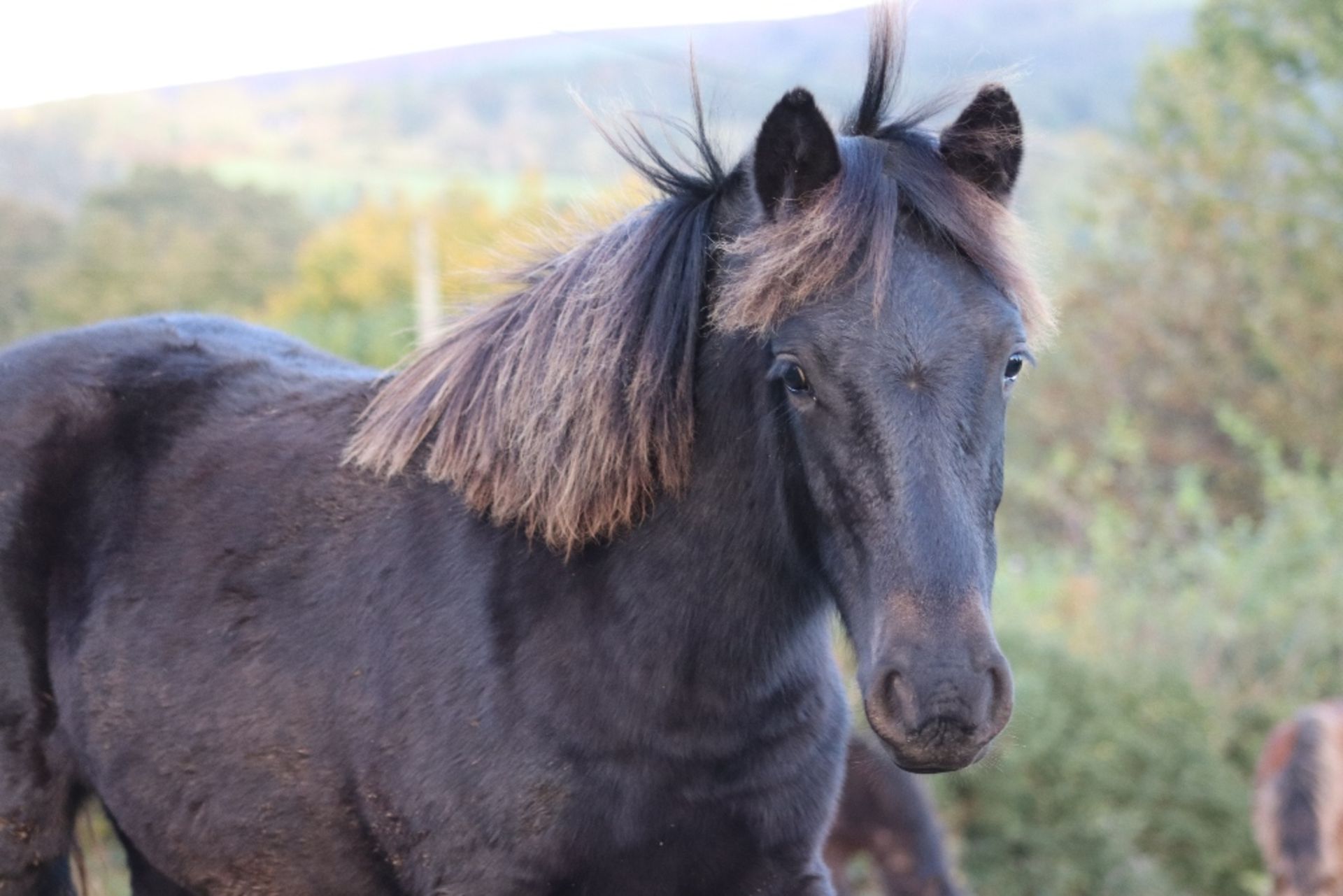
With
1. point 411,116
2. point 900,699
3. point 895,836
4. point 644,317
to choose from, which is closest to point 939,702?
point 900,699

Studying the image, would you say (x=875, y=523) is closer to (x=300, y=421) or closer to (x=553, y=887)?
(x=553, y=887)

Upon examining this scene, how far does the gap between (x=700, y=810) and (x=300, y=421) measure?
1441 mm

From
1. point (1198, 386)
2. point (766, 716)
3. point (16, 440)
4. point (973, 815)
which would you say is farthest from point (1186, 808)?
point (1198, 386)

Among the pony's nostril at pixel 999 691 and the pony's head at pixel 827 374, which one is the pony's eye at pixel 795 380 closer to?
the pony's head at pixel 827 374

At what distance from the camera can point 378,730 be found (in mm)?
2770

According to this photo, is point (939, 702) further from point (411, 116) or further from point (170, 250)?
point (411, 116)

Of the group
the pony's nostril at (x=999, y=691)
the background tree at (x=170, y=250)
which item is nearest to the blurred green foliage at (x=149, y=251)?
the background tree at (x=170, y=250)

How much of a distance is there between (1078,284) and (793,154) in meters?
21.2

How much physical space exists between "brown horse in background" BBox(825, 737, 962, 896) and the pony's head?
4198 mm

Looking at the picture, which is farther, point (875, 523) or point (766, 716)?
point (766, 716)

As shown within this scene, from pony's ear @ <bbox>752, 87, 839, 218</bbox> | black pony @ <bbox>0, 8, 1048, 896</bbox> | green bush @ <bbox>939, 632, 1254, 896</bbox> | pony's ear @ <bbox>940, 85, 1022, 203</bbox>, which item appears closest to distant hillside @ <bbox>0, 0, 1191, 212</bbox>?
green bush @ <bbox>939, 632, 1254, 896</bbox>

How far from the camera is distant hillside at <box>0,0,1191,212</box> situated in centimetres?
3198

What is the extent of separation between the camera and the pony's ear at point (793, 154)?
2.42 meters

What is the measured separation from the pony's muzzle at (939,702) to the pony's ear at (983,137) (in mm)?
1029
